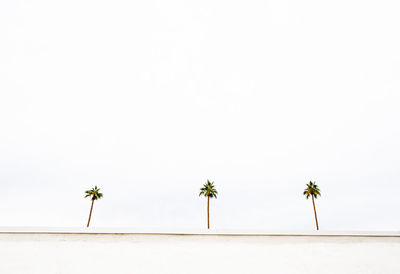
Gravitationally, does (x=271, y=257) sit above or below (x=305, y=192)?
below

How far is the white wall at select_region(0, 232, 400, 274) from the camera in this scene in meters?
6.86

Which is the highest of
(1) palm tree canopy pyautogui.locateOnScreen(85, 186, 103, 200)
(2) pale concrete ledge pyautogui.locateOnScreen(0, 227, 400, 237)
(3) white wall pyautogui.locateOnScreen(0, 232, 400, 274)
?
(1) palm tree canopy pyautogui.locateOnScreen(85, 186, 103, 200)

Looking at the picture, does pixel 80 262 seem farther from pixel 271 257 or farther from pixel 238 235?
pixel 271 257

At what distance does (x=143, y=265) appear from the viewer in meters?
6.88

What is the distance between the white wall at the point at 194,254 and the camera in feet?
22.5

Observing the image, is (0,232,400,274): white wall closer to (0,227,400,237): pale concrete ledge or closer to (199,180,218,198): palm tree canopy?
(0,227,400,237): pale concrete ledge

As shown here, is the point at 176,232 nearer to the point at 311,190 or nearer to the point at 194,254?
the point at 194,254

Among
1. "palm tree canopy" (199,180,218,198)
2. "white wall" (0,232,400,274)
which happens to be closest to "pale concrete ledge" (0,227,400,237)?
"white wall" (0,232,400,274)

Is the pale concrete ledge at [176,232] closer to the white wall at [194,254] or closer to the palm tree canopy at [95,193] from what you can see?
the white wall at [194,254]

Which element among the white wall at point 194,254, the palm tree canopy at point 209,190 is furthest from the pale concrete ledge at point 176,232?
the palm tree canopy at point 209,190

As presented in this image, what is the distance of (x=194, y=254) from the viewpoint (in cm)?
724

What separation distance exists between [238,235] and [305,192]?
4547cm

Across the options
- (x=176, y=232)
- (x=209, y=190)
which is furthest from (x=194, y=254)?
(x=209, y=190)

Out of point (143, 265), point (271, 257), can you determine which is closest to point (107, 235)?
point (143, 265)
